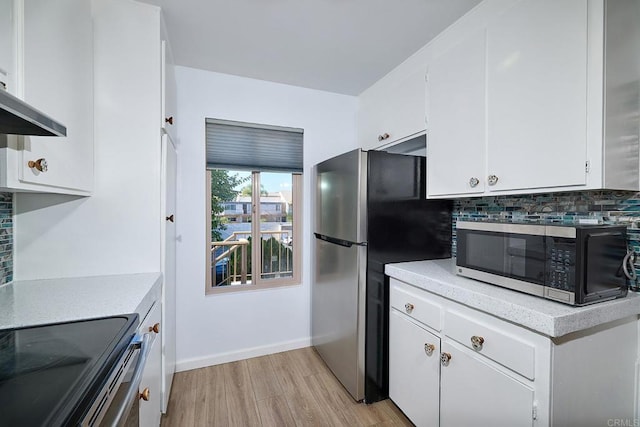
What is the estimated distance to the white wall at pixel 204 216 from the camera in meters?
2.11

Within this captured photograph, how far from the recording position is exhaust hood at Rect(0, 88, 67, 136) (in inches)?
25.7

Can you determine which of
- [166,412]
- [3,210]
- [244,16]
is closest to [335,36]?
[244,16]

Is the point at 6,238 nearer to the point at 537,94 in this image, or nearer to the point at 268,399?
the point at 268,399

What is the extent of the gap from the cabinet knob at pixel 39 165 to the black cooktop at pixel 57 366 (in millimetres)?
525

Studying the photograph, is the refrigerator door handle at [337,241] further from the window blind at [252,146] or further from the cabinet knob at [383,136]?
the cabinet knob at [383,136]

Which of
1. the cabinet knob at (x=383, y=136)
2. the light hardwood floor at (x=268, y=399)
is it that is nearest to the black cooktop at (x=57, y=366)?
the light hardwood floor at (x=268, y=399)

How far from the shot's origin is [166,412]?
1.66 metres

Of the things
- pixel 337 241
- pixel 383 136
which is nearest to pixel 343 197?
pixel 337 241

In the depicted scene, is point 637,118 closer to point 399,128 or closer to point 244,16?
point 399,128

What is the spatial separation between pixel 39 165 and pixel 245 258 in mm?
1650

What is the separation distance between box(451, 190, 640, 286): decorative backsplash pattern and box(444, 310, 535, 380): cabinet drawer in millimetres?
671

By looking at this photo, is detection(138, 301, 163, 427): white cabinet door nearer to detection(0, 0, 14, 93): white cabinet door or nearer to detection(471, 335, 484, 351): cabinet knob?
detection(0, 0, 14, 93): white cabinet door

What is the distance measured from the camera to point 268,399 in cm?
180

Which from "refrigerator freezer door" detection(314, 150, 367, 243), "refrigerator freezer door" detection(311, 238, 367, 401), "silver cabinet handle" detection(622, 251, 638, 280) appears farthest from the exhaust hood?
"silver cabinet handle" detection(622, 251, 638, 280)
